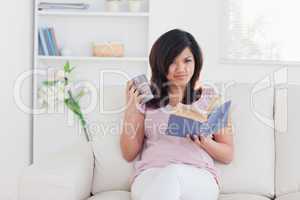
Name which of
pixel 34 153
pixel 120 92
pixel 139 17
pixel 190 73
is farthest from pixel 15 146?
pixel 190 73

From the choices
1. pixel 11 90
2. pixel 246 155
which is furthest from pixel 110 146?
pixel 11 90

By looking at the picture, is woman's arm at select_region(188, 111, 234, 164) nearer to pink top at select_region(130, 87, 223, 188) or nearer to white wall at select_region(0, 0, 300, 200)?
pink top at select_region(130, 87, 223, 188)

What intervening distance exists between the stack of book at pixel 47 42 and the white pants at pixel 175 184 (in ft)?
6.95

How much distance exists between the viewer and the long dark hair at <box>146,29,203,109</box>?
94.7 inches

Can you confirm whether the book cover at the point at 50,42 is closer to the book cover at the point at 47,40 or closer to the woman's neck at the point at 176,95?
the book cover at the point at 47,40

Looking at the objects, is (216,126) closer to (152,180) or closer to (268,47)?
(152,180)

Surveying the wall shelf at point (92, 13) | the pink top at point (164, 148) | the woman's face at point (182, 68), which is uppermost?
the wall shelf at point (92, 13)

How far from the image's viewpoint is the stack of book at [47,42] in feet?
13.4

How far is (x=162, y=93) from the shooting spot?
8.06 feet

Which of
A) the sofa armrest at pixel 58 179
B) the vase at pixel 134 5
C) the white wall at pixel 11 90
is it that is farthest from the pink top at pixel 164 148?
the vase at pixel 134 5

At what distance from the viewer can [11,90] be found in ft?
12.3

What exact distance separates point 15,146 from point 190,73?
190 centimetres

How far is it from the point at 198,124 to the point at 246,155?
16.3 inches

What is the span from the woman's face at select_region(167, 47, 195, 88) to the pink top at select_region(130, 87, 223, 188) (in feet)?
0.35
